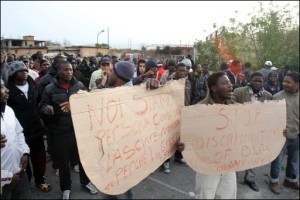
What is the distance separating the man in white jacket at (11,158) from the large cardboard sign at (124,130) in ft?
2.72

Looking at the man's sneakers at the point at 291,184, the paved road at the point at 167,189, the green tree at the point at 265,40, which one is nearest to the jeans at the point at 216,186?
the paved road at the point at 167,189

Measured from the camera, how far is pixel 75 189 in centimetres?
418

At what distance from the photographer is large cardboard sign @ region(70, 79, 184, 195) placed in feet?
5.92

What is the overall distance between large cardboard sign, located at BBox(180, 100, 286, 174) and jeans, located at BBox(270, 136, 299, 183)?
166 centimetres

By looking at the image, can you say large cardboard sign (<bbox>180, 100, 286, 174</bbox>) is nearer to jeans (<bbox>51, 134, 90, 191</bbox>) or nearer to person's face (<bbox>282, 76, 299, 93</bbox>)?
person's face (<bbox>282, 76, 299, 93</bbox>)

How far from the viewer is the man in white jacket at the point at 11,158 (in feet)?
7.80

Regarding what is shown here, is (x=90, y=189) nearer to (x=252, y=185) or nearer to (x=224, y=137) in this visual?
(x=252, y=185)

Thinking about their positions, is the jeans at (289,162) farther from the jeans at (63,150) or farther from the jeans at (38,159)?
the jeans at (38,159)

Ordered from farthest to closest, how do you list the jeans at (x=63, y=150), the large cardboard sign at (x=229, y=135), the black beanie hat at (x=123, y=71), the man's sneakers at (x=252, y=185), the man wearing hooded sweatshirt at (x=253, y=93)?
the man's sneakers at (x=252, y=185) → the man wearing hooded sweatshirt at (x=253, y=93) → the jeans at (x=63, y=150) → the black beanie hat at (x=123, y=71) → the large cardboard sign at (x=229, y=135)

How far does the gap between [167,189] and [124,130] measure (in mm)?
2479

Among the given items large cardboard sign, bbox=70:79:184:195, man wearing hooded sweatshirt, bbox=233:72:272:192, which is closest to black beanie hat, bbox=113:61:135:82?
large cardboard sign, bbox=70:79:184:195

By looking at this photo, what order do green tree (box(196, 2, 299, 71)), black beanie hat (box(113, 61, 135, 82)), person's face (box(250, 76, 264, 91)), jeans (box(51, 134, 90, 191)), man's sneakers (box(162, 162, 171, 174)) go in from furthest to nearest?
green tree (box(196, 2, 299, 71)) → man's sneakers (box(162, 162, 171, 174)) → person's face (box(250, 76, 264, 91)) → jeans (box(51, 134, 90, 191)) → black beanie hat (box(113, 61, 135, 82))

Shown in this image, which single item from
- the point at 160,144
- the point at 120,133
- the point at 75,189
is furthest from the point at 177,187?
the point at 120,133

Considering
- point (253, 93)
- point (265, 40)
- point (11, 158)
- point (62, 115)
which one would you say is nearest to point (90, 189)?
point (62, 115)
